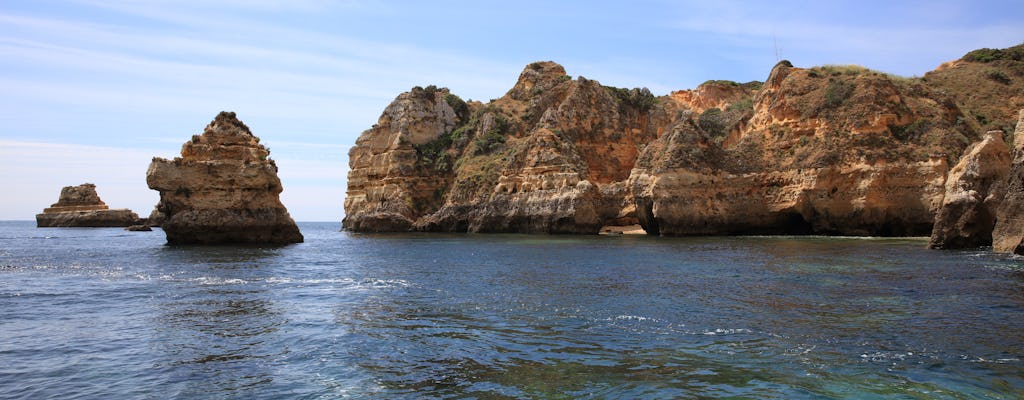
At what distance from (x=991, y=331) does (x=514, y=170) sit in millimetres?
52806

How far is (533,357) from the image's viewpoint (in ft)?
33.8

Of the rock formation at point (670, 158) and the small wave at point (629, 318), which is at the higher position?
the rock formation at point (670, 158)

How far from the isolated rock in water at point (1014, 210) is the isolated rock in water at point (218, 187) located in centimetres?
3762

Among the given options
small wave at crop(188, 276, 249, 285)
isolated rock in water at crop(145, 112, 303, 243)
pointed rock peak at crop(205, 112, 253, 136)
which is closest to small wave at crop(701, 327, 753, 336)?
small wave at crop(188, 276, 249, 285)

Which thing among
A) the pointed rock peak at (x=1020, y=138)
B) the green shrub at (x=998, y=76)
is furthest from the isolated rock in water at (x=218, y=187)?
the green shrub at (x=998, y=76)

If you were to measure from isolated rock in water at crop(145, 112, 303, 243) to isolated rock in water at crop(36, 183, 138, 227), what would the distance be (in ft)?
210

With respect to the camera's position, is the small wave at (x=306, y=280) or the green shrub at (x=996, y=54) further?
the green shrub at (x=996, y=54)

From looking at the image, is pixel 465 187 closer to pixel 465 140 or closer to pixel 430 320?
pixel 465 140

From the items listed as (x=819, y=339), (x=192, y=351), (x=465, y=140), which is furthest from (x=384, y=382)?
(x=465, y=140)

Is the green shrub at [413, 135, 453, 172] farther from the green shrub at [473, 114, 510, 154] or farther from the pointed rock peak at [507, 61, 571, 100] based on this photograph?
the pointed rock peak at [507, 61, 571, 100]

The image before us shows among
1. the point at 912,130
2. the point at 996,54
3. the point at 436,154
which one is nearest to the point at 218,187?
the point at 436,154

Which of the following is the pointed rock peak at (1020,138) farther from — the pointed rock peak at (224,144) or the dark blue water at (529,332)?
the pointed rock peak at (224,144)

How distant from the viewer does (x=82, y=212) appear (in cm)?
9119

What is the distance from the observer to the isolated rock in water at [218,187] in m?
38.1
